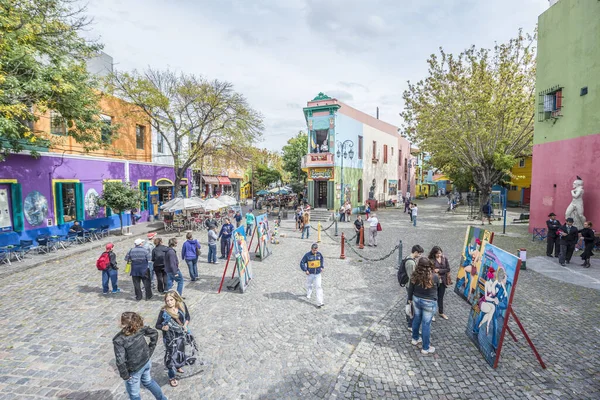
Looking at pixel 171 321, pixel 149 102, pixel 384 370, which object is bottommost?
pixel 384 370

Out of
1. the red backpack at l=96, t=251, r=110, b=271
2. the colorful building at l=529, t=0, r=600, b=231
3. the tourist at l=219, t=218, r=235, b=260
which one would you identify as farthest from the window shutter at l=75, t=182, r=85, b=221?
the colorful building at l=529, t=0, r=600, b=231

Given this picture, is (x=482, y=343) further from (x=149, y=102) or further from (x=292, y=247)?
(x=149, y=102)

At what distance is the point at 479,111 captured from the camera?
63.0ft

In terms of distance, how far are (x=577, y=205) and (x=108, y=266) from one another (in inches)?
691

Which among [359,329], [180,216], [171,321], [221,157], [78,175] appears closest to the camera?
[171,321]

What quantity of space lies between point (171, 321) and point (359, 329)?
378cm

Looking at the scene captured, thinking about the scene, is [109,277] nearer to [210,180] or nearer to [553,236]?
[553,236]

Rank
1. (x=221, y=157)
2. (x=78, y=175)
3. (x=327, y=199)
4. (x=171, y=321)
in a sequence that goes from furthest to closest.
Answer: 1. (x=327, y=199)
2. (x=221, y=157)
3. (x=78, y=175)
4. (x=171, y=321)

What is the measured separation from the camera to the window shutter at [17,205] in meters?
13.4

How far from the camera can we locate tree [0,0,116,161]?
8.45 m

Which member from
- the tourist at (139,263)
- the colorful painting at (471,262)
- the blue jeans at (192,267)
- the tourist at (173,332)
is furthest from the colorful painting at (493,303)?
the tourist at (139,263)

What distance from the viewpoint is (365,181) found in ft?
101

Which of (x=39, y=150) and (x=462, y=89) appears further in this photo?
(x=462, y=89)

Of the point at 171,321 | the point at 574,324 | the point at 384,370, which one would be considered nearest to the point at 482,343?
the point at 384,370
